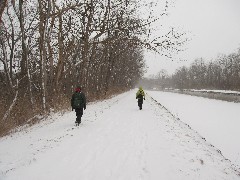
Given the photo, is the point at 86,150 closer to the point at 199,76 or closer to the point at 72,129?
the point at 72,129

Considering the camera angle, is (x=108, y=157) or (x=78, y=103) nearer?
(x=108, y=157)

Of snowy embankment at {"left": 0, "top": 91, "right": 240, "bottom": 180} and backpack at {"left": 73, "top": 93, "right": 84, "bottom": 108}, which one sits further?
backpack at {"left": 73, "top": 93, "right": 84, "bottom": 108}

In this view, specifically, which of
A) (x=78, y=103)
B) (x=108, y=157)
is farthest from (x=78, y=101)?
(x=108, y=157)

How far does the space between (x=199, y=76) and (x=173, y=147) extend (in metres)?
145

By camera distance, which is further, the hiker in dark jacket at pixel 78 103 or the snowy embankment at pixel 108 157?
the hiker in dark jacket at pixel 78 103

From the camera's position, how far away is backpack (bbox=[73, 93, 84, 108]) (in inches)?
509

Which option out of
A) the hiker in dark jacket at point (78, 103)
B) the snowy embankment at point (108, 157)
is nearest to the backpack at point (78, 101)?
the hiker in dark jacket at point (78, 103)

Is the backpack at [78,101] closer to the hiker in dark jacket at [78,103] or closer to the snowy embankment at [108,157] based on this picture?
the hiker in dark jacket at [78,103]

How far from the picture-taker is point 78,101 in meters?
13.0

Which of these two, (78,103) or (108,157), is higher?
(78,103)

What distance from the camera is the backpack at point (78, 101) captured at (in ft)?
42.4

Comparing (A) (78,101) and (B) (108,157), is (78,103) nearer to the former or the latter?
(A) (78,101)

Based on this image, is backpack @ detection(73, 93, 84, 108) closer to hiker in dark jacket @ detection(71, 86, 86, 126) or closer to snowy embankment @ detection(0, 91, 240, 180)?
hiker in dark jacket @ detection(71, 86, 86, 126)

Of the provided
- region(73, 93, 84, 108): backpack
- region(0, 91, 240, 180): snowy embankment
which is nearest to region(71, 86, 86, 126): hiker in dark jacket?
region(73, 93, 84, 108): backpack
